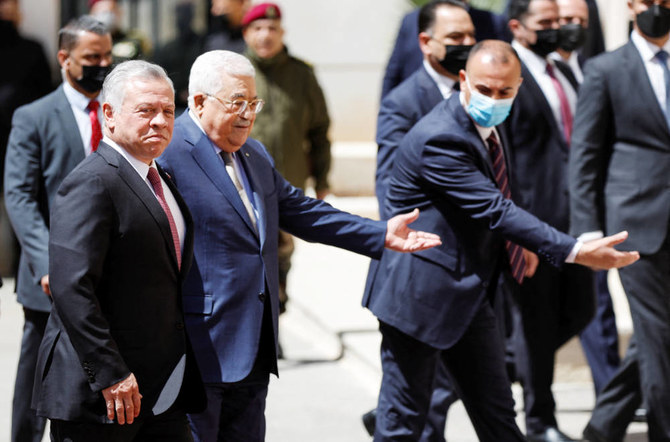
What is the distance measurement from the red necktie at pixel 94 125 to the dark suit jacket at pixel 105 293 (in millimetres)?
1505

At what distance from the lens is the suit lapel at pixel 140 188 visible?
12.4ft

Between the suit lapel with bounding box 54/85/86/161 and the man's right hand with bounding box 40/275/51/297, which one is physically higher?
the suit lapel with bounding box 54/85/86/161

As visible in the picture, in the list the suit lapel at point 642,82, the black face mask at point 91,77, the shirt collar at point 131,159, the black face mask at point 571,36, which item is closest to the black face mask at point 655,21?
the suit lapel at point 642,82

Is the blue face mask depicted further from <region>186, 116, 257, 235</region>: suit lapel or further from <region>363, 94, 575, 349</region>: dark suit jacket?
<region>186, 116, 257, 235</region>: suit lapel

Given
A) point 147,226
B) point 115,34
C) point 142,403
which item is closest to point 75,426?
point 142,403

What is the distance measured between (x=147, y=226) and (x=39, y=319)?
1.68 metres

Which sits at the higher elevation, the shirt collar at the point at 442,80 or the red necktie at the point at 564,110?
the shirt collar at the point at 442,80

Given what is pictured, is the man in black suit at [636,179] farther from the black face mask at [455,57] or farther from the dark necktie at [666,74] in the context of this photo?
the black face mask at [455,57]

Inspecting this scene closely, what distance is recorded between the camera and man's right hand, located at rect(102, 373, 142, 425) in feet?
12.0

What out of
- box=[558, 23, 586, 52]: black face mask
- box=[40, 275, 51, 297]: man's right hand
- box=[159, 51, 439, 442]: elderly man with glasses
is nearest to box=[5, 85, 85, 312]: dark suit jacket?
box=[40, 275, 51, 297]: man's right hand

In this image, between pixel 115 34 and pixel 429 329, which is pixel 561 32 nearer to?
pixel 429 329

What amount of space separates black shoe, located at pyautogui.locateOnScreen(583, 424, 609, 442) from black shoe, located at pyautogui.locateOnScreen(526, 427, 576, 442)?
0.07 m

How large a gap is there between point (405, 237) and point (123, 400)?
1.27 m

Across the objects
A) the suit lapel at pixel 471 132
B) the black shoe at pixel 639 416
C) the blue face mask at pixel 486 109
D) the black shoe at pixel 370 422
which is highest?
the blue face mask at pixel 486 109
